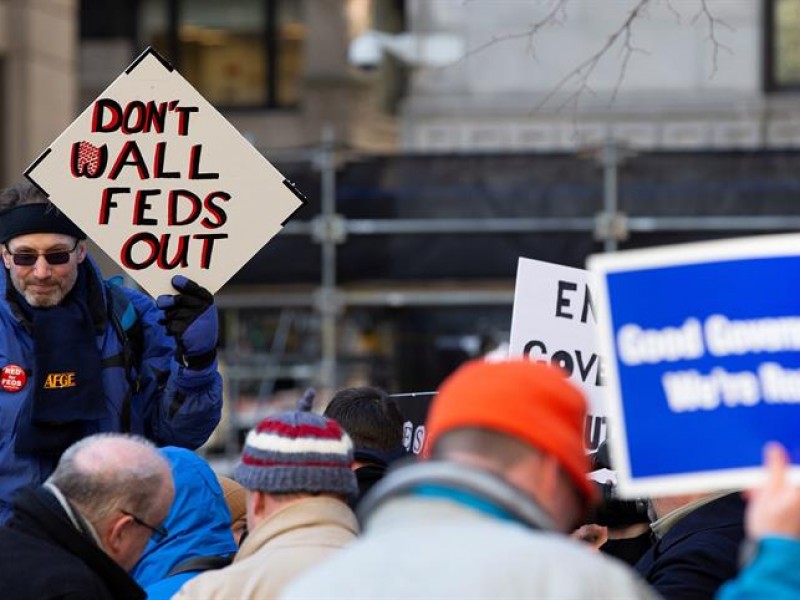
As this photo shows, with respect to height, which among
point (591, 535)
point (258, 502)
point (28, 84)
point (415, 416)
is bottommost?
point (591, 535)

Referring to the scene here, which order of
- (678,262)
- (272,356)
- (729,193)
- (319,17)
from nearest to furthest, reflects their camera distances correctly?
(678,262)
(729,193)
(272,356)
(319,17)

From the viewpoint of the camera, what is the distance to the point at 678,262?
3.25 meters

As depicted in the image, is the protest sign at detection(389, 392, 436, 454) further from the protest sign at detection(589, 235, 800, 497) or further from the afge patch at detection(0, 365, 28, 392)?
the protest sign at detection(589, 235, 800, 497)

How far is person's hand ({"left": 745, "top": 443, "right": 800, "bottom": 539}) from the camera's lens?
2877 millimetres

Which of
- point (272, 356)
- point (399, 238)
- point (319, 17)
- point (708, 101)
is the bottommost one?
point (272, 356)

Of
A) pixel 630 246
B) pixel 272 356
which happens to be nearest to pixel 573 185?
pixel 630 246

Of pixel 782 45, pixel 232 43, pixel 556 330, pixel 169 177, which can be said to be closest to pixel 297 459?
pixel 169 177

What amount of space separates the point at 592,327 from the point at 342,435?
324cm

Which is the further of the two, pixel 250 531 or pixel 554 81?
pixel 554 81

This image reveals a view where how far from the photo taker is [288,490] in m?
4.00

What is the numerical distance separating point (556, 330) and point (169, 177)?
1.72 metres

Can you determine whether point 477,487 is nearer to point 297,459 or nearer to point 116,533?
point 297,459

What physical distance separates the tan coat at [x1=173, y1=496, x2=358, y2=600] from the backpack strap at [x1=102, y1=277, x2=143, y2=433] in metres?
2.01

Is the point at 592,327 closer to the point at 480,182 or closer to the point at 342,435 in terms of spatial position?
the point at 342,435
